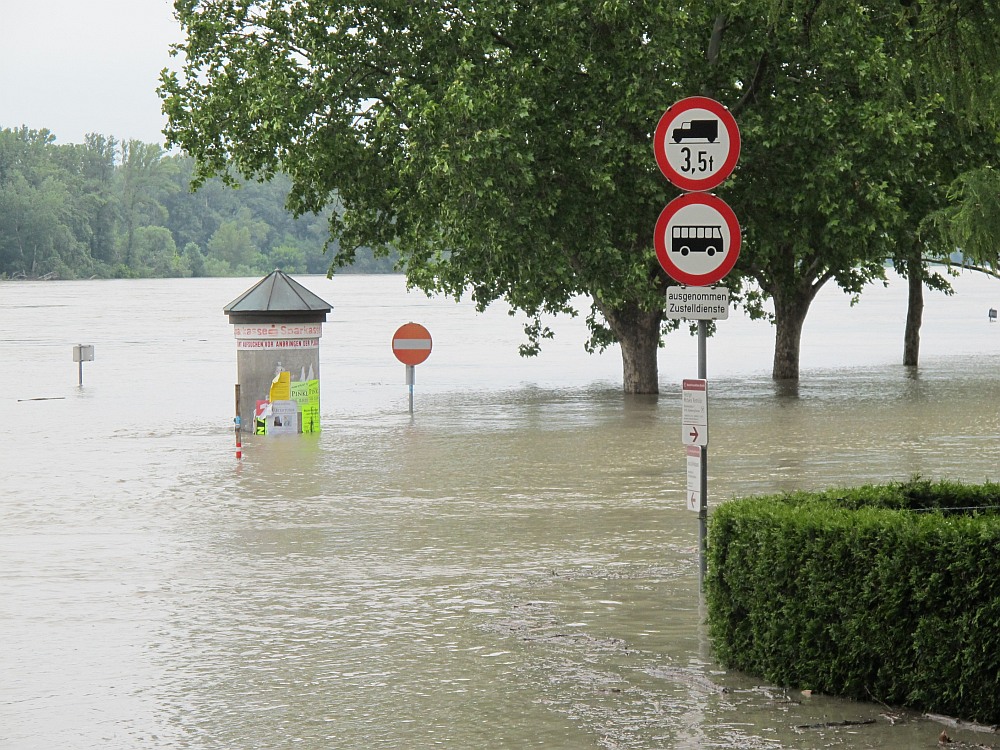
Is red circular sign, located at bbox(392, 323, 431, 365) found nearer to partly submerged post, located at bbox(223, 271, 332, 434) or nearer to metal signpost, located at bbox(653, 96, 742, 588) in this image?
partly submerged post, located at bbox(223, 271, 332, 434)

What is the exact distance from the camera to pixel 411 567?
10.6m

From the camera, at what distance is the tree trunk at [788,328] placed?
31.5 m

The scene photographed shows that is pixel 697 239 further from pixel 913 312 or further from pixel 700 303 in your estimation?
pixel 913 312

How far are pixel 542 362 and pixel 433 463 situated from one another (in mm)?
27777

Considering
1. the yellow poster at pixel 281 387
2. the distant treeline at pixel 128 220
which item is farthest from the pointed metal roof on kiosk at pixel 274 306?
the distant treeline at pixel 128 220

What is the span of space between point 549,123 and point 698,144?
51.7 ft

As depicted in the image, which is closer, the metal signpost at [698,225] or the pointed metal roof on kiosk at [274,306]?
the metal signpost at [698,225]

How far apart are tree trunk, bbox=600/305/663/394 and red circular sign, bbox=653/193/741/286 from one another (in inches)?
711

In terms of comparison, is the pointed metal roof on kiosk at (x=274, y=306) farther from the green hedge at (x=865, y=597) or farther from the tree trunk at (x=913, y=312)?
the tree trunk at (x=913, y=312)

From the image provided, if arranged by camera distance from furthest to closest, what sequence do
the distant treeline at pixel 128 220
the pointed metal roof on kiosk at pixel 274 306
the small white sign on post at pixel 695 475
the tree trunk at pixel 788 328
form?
the distant treeline at pixel 128 220, the tree trunk at pixel 788 328, the pointed metal roof on kiosk at pixel 274 306, the small white sign on post at pixel 695 475

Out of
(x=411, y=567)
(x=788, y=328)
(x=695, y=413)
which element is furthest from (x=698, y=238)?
(x=788, y=328)

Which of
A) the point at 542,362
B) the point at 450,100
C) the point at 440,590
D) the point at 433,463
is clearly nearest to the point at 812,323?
the point at 542,362

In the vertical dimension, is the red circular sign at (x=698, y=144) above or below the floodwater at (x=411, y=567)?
above

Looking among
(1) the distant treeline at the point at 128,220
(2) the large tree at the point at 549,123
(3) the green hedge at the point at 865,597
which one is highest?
(1) the distant treeline at the point at 128,220
